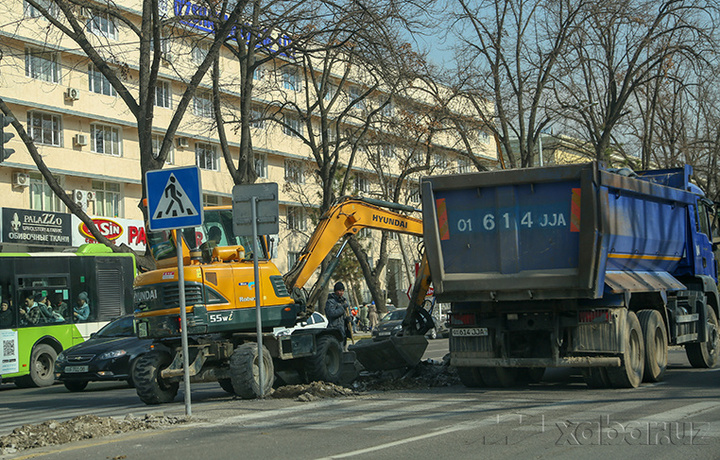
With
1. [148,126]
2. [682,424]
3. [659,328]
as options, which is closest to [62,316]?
[148,126]

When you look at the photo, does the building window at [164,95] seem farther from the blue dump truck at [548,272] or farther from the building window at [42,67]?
the blue dump truck at [548,272]

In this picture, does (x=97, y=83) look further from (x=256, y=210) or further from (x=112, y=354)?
(x=256, y=210)

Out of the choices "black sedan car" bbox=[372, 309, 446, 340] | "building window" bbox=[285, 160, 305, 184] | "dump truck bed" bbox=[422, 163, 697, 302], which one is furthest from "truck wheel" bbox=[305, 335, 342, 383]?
"building window" bbox=[285, 160, 305, 184]

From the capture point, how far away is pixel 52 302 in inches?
843

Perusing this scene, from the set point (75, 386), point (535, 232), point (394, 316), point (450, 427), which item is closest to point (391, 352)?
point (535, 232)

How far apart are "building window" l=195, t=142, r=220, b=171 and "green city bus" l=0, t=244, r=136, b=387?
23.8 meters

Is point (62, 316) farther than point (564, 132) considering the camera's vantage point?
No

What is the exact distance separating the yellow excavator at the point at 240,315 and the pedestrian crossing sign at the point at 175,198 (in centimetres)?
226

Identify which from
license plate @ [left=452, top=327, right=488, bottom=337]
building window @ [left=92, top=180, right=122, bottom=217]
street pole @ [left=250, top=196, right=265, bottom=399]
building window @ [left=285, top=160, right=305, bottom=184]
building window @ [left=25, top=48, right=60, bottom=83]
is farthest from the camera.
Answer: building window @ [left=285, top=160, right=305, bottom=184]

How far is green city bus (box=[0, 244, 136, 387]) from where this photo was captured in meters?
20.3

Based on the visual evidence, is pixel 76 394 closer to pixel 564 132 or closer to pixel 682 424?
pixel 682 424

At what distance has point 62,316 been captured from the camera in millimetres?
21672

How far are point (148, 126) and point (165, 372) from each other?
811 centimetres

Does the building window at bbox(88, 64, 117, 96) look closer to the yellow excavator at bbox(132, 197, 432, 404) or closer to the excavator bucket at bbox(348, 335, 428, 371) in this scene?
the yellow excavator at bbox(132, 197, 432, 404)
